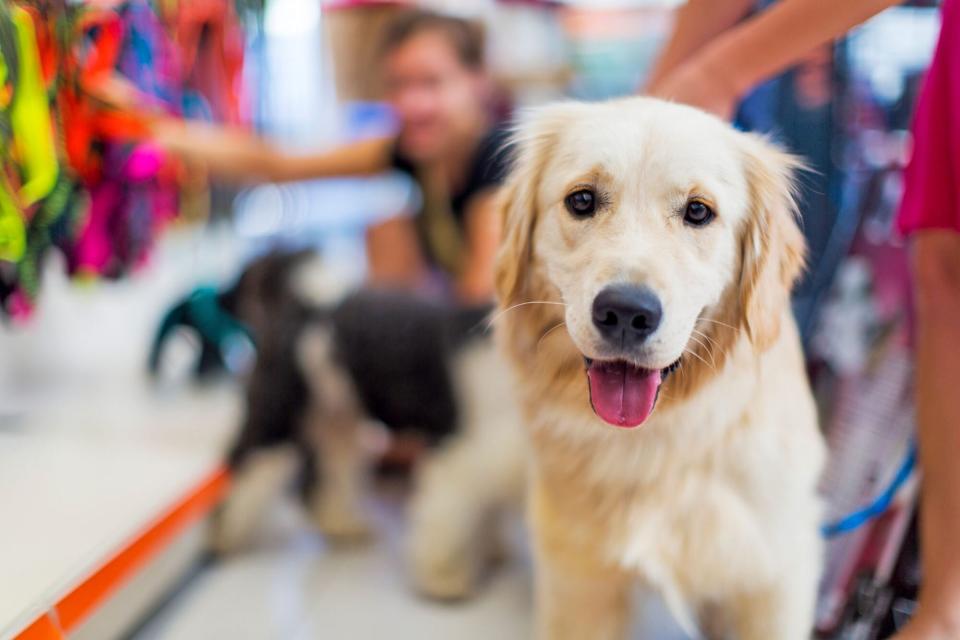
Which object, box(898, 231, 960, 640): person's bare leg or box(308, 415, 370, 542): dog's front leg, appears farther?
box(308, 415, 370, 542): dog's front leg

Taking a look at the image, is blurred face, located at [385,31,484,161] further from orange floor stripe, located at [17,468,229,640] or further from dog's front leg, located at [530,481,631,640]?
dog's front leg, located at [530,481,631,640]

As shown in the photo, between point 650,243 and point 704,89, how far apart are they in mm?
314

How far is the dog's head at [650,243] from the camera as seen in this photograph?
706 mm

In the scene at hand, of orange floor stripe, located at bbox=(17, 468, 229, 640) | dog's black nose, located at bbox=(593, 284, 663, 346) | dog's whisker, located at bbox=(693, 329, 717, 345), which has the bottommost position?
orange floor stripe, located at bbox=(17, 468, 229, 640)

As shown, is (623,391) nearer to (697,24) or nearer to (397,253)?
(697,24)

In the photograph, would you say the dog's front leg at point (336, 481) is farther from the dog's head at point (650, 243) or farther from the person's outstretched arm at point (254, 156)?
the dog's head at point (650, 243)

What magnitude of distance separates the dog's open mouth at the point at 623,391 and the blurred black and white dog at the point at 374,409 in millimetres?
541

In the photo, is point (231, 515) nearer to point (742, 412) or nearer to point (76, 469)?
point (76, 469)

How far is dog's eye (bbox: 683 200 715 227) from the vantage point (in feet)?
2.56

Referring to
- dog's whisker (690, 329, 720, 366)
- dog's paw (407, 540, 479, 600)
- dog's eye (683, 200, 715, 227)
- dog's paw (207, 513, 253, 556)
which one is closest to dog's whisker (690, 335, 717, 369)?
dog's whisker (690, 329, 720, 366)

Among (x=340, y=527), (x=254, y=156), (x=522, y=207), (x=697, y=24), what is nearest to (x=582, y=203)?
(x=522, y=207)

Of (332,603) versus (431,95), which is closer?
(332,603)

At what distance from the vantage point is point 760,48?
886 millimetres

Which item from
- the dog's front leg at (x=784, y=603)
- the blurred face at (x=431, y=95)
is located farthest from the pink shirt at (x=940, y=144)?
the blurred face at (x=431, y=95)
